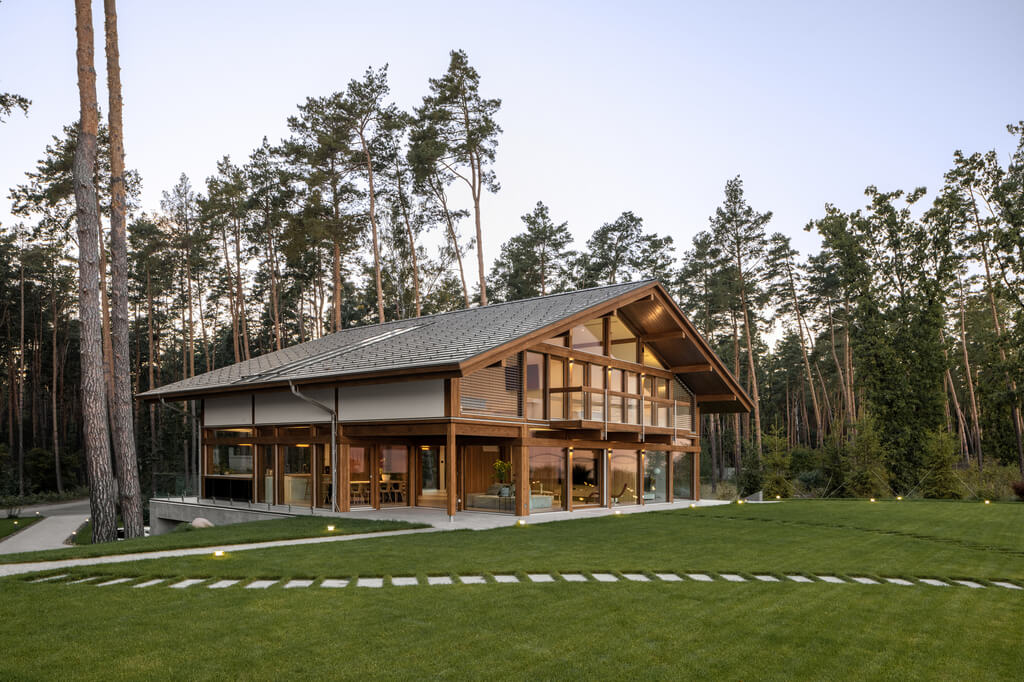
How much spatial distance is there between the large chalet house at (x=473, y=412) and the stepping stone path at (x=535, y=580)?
560cm

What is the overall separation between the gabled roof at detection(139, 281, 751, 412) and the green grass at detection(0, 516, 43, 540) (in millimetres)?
6225

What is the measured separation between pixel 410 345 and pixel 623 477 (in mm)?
6823

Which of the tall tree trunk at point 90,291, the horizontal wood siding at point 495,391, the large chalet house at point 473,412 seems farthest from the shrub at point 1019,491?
the tall tree trunk at point 90,291

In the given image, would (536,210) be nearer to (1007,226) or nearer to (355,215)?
(355,215)

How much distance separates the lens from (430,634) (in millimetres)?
5438

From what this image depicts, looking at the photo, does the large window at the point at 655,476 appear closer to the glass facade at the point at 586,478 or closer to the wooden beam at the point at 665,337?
the glass facade at the point at 586,478

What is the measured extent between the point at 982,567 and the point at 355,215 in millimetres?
24823

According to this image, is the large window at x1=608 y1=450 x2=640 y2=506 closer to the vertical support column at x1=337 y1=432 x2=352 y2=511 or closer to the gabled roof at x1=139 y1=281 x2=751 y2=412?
the gabled roof at x1=139 y1=281 x2=751 y2=412

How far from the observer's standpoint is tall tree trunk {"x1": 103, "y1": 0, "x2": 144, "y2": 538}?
13.8 m

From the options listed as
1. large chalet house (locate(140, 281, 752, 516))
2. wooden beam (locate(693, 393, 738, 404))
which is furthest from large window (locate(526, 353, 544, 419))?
wooden beam (locate(693, 393, 738, 404))

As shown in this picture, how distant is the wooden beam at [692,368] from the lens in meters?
20.5

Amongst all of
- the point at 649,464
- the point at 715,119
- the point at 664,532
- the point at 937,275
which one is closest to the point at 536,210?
the point at 715,119

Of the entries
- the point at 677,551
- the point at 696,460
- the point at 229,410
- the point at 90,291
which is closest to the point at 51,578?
the point at 90,291

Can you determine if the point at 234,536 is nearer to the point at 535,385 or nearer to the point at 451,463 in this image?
the point at 451,463
